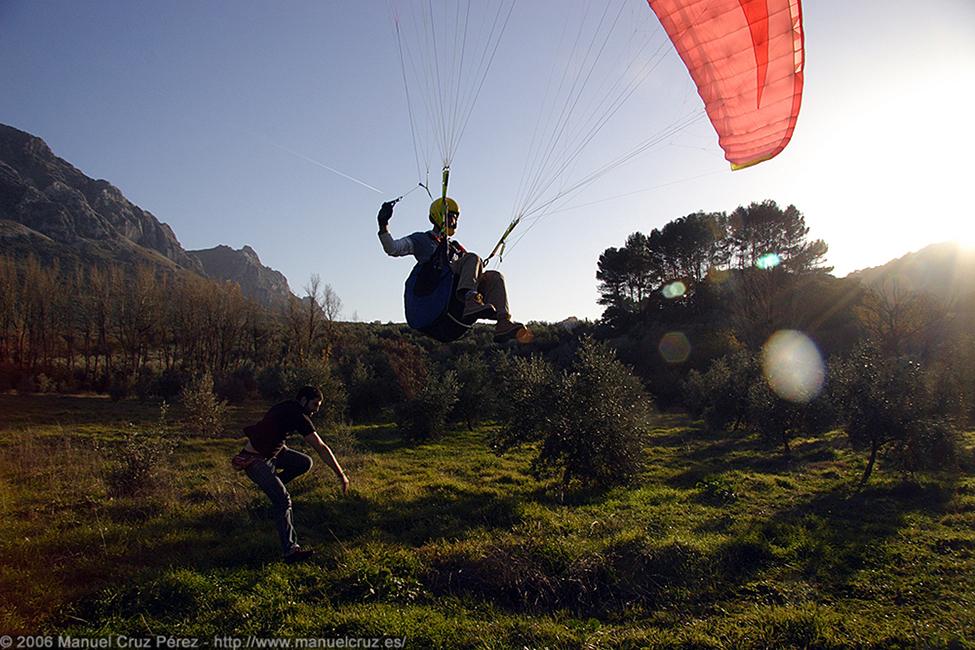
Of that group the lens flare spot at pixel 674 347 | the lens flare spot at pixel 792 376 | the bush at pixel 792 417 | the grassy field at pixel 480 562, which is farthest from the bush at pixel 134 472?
the lens flare spot at pixel 674 347

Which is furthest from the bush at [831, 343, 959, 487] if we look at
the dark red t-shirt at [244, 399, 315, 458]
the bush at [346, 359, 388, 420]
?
the bush at [346, 359, 388, 420]

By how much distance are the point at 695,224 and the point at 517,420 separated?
4679 cm

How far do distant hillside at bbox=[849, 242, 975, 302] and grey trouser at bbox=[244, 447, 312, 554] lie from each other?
57638mm

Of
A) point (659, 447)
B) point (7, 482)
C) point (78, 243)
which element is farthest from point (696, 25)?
point (78, 243)

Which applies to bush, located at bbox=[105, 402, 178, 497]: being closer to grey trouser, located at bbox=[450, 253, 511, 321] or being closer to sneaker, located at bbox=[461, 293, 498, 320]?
sneaker, located at bbox=[461, 293, 498, 320]

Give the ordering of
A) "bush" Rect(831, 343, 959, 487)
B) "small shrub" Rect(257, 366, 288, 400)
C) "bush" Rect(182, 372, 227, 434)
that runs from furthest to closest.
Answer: "small shrub" Rect(257, 366, 288, 400) → "bush" Rect(182, 372, 227, 434) → "bush" Rect(831, 343, 959, 487)

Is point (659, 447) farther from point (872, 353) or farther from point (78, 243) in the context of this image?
Answer: point (78, 243)

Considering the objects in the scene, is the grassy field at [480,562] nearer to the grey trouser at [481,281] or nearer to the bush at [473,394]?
the grey trouser at [481,281]

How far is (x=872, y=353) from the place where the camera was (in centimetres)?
1614

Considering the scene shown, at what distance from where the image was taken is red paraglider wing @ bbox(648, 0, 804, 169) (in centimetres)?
663

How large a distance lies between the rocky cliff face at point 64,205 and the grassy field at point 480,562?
12360 cm

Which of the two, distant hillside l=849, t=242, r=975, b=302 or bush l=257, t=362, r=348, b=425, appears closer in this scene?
bush l=257, t=362, r=348, b=425

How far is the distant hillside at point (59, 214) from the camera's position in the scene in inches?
3698

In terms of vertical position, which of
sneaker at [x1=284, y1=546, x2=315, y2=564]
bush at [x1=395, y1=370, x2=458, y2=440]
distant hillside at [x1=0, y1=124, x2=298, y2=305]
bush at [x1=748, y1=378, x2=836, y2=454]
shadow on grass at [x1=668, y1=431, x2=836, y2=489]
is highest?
distant hillside at [x1=0, y1=124, x2=298, y2=305]
